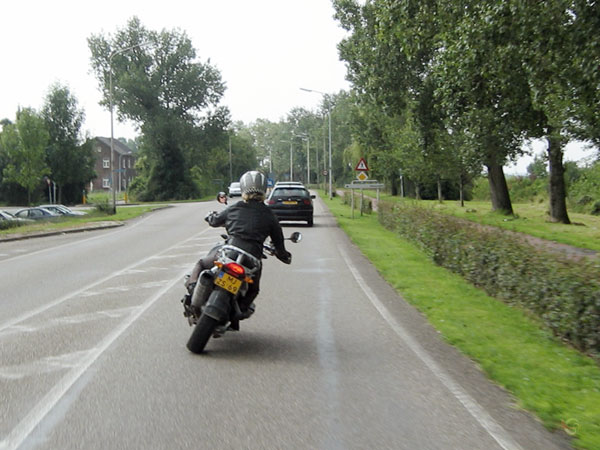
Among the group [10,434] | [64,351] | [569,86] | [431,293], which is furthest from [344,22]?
[10,434]

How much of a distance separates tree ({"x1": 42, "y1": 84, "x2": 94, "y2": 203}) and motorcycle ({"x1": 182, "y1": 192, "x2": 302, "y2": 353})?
176 feet

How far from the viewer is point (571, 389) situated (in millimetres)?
5508

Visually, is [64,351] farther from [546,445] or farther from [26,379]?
[546,445]

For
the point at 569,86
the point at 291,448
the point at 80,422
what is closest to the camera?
the point at 291,448

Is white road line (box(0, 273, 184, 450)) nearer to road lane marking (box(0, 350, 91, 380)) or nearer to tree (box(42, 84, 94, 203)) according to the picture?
road lane marking (box(0, 350, 91, 380))

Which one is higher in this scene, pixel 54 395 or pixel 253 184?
pixel 253 184

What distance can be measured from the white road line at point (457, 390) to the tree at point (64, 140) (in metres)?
52.9

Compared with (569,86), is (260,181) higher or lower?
lower

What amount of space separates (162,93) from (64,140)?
43.1 feet

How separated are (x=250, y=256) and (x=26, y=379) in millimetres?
2268

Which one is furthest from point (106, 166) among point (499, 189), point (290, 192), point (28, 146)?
point (290, 192)

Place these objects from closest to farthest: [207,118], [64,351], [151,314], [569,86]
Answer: [64,351] → [151,314] → [569,86] → [207,118]

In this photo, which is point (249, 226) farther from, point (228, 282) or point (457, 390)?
point (457, 390)

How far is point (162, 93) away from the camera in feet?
221
